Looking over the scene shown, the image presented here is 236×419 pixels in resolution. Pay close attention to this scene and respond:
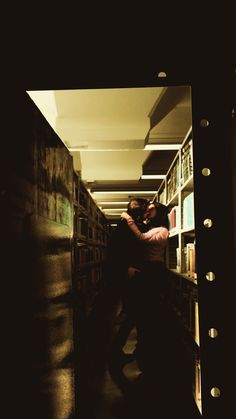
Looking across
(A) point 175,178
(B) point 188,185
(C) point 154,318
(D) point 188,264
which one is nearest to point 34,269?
(D) point 188,264

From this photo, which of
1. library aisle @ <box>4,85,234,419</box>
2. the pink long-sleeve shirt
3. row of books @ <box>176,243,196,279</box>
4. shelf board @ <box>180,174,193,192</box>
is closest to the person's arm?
the pink long-sleeve shirt

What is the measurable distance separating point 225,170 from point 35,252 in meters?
0.76

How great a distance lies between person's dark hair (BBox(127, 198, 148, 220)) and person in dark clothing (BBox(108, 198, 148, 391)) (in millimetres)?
257

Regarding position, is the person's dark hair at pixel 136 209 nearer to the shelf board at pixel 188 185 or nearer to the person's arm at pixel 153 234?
the person's arm at pixel 153 234

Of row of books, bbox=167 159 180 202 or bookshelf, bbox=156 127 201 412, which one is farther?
row of books, bbox=167 159 180 202

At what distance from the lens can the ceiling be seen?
3.01 meters

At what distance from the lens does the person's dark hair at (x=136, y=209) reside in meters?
3.45

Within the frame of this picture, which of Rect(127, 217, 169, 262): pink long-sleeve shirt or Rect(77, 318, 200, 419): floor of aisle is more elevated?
A: Rect(127, 217, 169, 262): pink long-sleeve shirt

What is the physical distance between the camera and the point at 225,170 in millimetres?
1203

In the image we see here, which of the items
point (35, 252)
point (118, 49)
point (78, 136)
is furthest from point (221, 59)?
point (78, 136)

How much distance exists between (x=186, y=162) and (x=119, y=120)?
43.4 inches

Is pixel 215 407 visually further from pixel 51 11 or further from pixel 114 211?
pixel 114 211

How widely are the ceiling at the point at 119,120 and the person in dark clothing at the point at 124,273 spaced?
1.05 metres

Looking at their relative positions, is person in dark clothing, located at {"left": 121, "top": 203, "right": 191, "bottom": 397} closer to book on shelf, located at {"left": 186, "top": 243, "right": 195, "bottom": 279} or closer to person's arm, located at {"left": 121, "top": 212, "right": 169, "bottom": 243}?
person's arm, located at {"left": 121, "top": 212, "right": 169, "bottom": 243}
